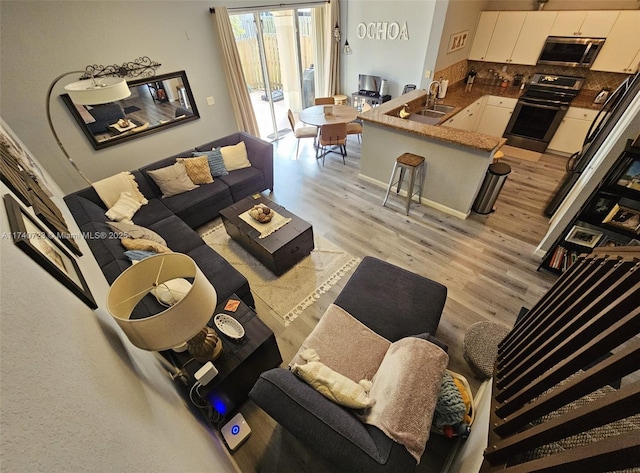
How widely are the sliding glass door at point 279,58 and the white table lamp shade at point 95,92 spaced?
269 cm

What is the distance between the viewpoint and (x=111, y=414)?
26.9 inches

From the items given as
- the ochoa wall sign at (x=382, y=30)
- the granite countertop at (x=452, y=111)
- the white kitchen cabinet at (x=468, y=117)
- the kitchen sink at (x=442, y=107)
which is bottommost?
the white kitchen cabinet at (x=468, y=117)

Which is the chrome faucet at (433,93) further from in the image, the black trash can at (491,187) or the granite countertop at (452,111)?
the black trash can at (491,187)

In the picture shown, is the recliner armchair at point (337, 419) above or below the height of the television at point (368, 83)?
below

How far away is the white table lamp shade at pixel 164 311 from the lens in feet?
3.22

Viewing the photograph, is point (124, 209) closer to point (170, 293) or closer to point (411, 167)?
point (170, 293)

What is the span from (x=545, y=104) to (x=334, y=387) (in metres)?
5.36

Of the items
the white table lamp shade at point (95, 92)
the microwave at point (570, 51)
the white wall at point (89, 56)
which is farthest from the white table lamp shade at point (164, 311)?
the microwave at point (570, 51)

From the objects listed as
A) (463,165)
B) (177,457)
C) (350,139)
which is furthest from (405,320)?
(350,139)

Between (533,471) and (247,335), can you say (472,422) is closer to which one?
(533,471)

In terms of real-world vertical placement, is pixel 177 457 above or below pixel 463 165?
above

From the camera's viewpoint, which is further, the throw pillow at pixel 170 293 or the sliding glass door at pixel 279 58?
the sliding glass door at pixel 279 58

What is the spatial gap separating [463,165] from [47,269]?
355cm

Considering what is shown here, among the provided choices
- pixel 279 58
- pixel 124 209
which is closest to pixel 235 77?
pixel 279 58
